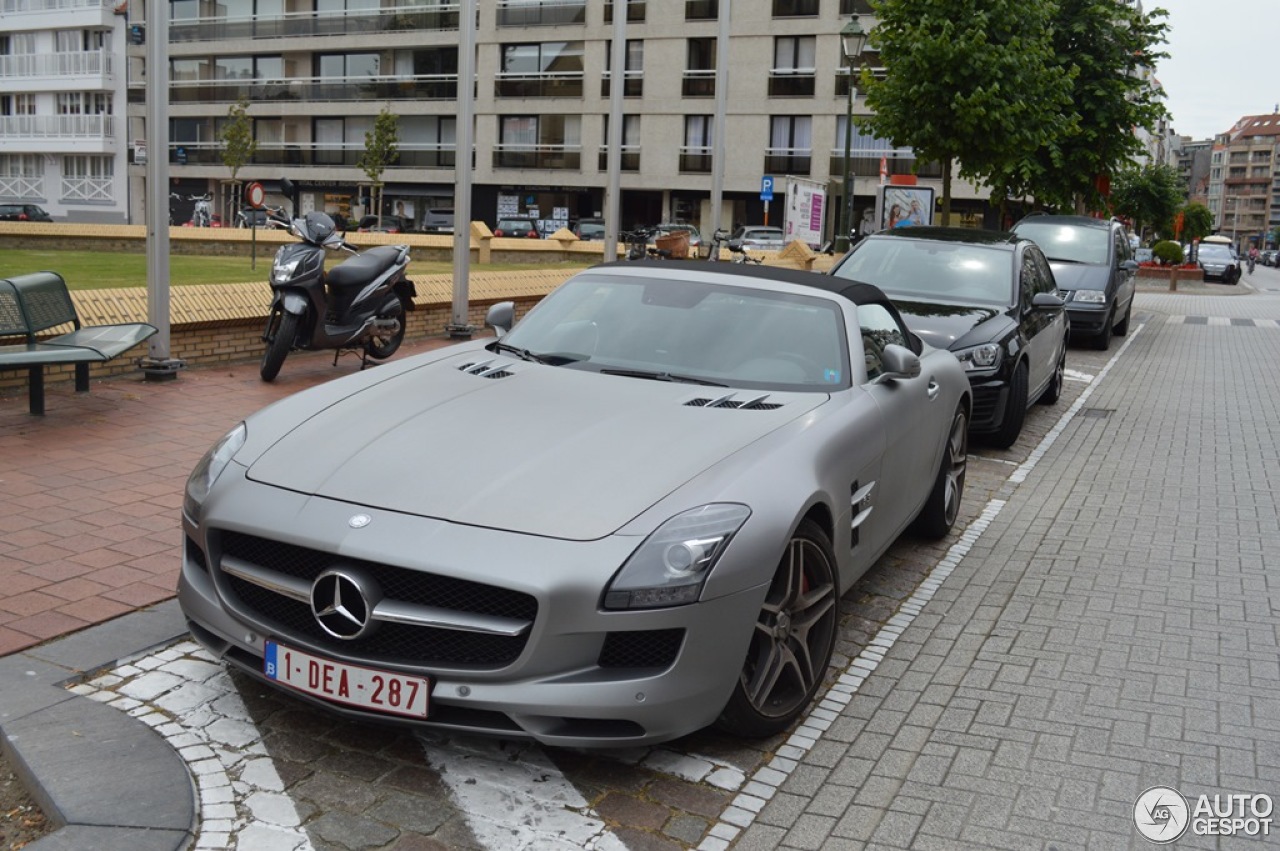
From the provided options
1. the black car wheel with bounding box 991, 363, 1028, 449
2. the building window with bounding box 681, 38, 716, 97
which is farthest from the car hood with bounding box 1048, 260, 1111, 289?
the building window with bounding box 681, 38, 716, 97

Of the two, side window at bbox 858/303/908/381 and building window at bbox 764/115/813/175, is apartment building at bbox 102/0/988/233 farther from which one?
side window at bbox 858/303/908/381

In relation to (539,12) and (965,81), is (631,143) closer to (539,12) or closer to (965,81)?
(539,12)

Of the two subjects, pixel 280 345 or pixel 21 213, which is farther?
pixel 21 213

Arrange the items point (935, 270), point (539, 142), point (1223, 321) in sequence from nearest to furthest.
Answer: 1. point (935, 270)
2. point (1223, 321)
3. point (539, 142)

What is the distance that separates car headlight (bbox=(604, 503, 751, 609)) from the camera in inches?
139

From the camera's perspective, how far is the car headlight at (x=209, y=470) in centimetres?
414

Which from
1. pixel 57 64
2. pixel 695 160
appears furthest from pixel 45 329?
pixel 57 64

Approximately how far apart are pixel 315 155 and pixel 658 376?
204 ft

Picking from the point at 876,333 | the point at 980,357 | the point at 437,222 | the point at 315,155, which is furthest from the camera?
the point at 315,155

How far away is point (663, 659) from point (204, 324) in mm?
7871

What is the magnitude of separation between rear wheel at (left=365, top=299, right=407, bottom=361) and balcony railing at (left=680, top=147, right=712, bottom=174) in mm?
43801

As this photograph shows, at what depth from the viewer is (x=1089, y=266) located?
18328 mm

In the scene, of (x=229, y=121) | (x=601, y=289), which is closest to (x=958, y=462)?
(x=601, y=289)

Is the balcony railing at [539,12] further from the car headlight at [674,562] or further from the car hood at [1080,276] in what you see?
the car headlight at [674,562]
